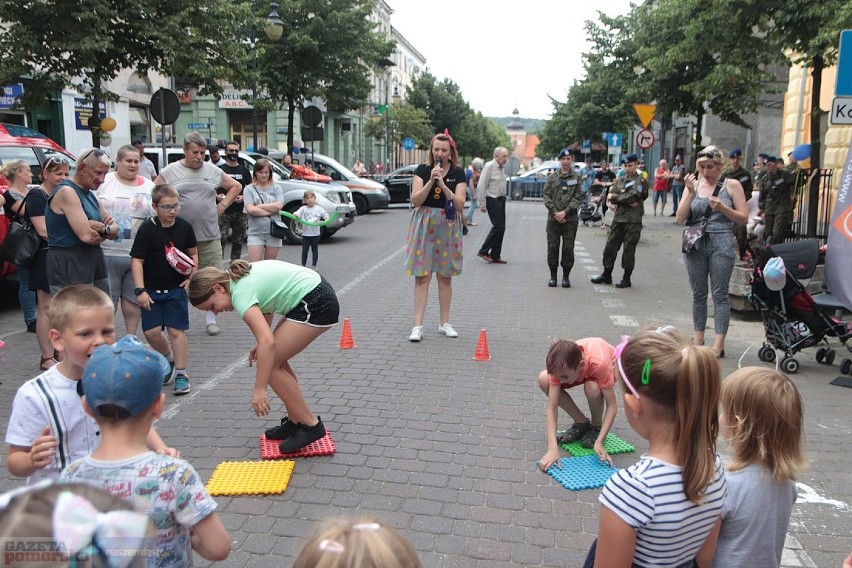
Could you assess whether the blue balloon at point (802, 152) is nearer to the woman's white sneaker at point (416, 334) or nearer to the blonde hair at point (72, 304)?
the woman's white sneaker at point (416, 334)

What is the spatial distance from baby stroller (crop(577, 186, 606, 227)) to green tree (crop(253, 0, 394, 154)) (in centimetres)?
1002

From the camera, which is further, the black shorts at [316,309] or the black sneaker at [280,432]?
→ the black sneaker at [280,432]

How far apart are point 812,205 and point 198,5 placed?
40.2ft

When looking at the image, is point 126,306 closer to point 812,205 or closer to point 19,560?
point 19,560

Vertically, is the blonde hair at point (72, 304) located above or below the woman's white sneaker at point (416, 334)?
above

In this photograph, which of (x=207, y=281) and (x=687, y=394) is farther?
(x=207, y=281)

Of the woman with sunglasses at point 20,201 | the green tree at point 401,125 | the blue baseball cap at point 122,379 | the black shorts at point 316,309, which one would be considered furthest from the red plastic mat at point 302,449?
the green tree at point 401,125

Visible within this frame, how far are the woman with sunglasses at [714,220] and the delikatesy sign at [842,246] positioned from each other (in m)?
1.08

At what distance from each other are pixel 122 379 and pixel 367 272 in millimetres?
10088

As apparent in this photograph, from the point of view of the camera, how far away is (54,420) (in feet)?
8.27

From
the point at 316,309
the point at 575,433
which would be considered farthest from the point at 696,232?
the point at 316,309

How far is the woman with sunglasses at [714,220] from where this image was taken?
21.1 ft

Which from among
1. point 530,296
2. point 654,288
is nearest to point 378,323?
point 530,296

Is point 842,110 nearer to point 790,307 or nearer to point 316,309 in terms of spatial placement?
point 790,307
